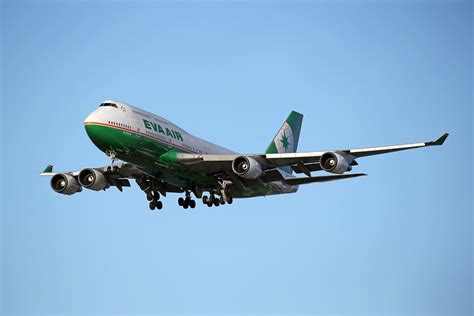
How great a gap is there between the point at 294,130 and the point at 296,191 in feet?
28.0

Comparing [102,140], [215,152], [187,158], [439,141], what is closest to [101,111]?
[102,140]

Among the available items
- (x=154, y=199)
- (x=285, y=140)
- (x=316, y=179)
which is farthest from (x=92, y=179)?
(x=285, y=140)

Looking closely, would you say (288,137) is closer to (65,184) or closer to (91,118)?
(65,184)

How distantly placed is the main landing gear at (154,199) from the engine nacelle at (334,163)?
13630mm

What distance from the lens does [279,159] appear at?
2207 inches

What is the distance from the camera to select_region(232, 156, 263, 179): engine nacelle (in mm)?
55250

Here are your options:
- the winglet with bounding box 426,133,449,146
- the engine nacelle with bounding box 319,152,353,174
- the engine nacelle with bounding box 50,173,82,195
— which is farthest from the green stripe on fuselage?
the winglet with bounding box 426,133,449,146

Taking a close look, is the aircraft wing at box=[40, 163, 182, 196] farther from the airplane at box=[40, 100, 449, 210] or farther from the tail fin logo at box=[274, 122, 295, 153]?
the tail fin logo at box=[274, 122, 295, 153]

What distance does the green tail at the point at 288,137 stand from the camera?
68375 mm

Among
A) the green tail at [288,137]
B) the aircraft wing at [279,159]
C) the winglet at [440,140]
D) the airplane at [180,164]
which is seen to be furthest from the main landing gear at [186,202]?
the winglet at [440,140]

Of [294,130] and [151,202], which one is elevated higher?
[294,130]

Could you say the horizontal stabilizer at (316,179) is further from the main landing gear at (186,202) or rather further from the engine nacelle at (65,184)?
the engine nacelle at (65,184)

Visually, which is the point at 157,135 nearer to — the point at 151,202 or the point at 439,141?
the point at 151,202

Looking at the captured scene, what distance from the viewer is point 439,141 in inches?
1997
